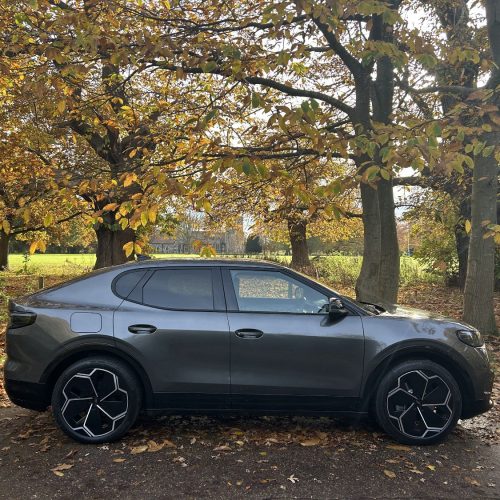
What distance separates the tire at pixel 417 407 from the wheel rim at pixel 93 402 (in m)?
2.23

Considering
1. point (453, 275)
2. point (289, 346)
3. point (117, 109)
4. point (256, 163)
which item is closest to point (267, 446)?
point (289, 346)

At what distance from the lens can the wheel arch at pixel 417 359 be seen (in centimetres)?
435

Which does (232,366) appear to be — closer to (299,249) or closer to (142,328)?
(142,328)

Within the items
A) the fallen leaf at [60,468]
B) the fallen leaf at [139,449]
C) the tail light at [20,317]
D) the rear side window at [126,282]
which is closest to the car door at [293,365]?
the fallen leaf at [139,449]

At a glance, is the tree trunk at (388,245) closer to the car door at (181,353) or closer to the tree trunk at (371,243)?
the tree trunk at (371,243)

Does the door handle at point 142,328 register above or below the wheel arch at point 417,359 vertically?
above

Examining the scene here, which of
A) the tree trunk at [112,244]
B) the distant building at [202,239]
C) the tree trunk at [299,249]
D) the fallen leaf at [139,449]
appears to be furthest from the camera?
the tree trunk at [299,249]

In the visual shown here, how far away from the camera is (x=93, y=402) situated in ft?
14.0

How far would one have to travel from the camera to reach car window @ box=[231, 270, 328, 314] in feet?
14.8

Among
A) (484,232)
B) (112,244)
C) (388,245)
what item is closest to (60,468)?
(388,245)

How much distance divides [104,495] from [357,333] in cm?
234

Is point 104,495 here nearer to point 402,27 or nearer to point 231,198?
point 402,27

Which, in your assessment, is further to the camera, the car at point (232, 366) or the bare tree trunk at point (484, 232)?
the bare tree trunk at point (484, 232)

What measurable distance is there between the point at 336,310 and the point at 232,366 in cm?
101
